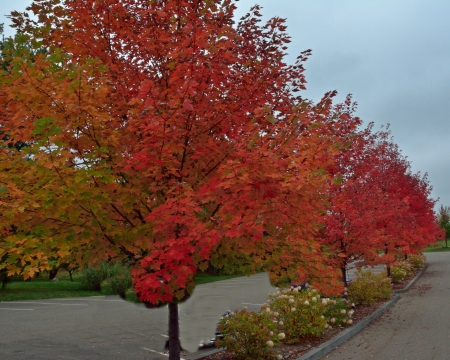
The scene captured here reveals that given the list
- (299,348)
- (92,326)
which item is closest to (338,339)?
(299,348)

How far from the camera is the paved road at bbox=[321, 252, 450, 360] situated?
7660 mm

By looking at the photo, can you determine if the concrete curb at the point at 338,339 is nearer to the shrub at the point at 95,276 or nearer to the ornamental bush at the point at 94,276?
the shrub at the point at 95,276

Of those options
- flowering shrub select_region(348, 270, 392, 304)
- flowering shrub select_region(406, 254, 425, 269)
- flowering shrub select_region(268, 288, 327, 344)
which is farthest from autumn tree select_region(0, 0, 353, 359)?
flowering shrub select_region(406, 254, 425, 269)

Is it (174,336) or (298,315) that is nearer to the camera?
(174,336)

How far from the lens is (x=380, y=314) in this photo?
476 inches

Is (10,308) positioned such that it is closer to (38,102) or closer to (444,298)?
(38,102)

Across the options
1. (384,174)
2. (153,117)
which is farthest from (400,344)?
(384,174)

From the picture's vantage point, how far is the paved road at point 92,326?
27.1ft

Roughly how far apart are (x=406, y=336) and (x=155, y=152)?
7731mm

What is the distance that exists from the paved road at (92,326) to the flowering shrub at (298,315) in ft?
3.72

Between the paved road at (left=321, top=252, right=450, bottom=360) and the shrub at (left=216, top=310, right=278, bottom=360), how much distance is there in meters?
1.38

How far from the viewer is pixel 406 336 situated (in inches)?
360

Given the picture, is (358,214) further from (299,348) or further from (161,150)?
(161,150)

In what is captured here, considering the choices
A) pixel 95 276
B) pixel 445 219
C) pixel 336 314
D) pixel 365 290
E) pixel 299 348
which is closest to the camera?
pixel 299 348
